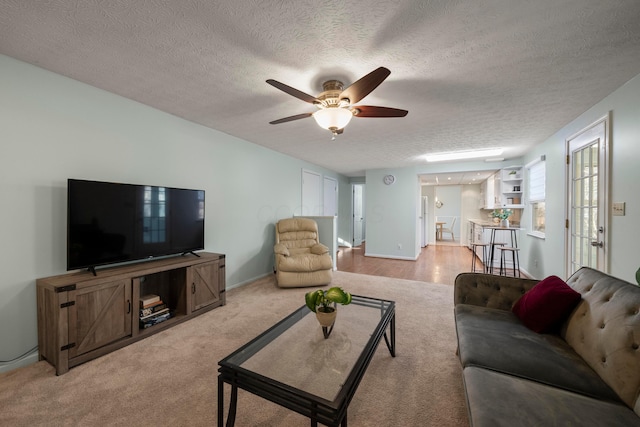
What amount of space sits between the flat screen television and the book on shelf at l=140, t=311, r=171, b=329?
0.59 metres

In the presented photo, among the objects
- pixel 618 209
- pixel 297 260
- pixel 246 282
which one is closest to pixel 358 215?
pixel 297 260

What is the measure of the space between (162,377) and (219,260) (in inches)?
54.7

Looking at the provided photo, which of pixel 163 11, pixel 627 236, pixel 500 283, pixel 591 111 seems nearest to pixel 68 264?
pixel 163 11

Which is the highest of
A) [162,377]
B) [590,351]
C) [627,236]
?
[627,236]

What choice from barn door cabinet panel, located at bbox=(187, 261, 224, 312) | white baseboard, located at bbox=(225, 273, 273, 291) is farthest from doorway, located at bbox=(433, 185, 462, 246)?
barn door cabinet panel, located at bbox=(187, 261, 224, 312)

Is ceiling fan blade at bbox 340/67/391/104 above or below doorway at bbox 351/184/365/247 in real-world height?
above

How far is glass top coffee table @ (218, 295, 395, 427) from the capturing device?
1079mm

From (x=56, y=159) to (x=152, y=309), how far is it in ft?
5.10

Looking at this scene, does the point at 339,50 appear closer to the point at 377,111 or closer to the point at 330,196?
the point at 377,111

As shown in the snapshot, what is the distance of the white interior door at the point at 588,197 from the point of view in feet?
7.88

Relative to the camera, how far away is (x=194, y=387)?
1.69 metres

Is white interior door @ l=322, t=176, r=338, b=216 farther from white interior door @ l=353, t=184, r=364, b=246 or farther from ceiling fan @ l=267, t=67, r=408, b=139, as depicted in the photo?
ceiling fan @ l=267, t=67, r=408, b=139

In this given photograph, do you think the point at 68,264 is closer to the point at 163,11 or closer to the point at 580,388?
the point at 163,11

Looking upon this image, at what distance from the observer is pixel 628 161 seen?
6.89 ft
